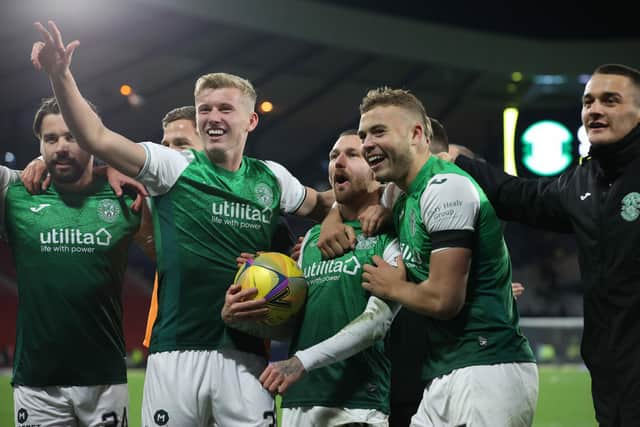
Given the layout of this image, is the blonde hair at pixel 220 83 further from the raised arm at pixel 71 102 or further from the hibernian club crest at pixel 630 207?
the hibernian club crest at pixel 630 207

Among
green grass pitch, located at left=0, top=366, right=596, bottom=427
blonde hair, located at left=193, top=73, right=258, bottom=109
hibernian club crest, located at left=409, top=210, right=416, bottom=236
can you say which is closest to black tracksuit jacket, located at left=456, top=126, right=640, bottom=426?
hibernian club crest, located at left=409, top=210, right=416, bottom=236

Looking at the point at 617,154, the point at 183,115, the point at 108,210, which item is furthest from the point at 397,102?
the point at 108,210

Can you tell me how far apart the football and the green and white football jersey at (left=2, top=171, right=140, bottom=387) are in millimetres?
957

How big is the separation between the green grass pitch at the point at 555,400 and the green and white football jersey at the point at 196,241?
22.6ft

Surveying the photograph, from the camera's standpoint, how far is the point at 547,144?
43.0 ft

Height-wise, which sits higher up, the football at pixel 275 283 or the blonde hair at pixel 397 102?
the blonde hair at pixel 397 102

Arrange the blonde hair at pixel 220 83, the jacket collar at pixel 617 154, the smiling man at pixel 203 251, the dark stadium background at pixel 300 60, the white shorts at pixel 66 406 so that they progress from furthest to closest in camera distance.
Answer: the dark stadium background at pixel 300 60 → the white shorts at pixel 66 406 → the blonde hair at pixel 220 83 → the smiling man at pixel 203 251 → the jacket collar at pixel 617 154

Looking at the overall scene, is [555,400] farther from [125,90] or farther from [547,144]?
[125,90]

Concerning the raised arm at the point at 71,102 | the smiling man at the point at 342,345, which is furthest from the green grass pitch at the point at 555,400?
the raised arm at the point at 71,102

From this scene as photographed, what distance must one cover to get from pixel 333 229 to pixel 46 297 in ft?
5.11

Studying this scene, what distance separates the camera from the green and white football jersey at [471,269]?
333cm

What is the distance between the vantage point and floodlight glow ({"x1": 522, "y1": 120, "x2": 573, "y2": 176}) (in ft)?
42.4

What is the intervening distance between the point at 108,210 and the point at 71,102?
1043 millimetres

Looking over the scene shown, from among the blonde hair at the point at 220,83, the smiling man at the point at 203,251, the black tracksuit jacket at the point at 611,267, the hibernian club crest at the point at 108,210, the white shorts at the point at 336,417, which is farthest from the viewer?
the hibernian club crest at the point at 108,210
